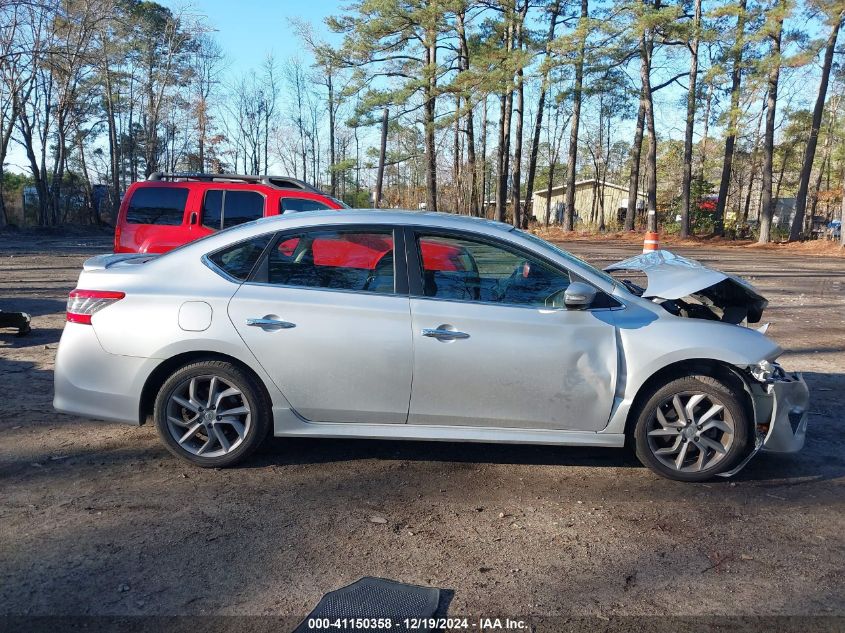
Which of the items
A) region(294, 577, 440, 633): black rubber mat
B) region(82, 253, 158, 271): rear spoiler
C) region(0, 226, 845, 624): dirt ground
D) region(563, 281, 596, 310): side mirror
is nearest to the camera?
region(294, 577, 440, 633): black rubber mat

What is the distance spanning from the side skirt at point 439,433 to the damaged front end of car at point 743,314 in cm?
87

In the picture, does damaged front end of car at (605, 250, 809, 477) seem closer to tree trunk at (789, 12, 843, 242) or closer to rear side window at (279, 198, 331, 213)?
rear side window at (279, 198, 331, 213)

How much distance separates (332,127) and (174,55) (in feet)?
47.5

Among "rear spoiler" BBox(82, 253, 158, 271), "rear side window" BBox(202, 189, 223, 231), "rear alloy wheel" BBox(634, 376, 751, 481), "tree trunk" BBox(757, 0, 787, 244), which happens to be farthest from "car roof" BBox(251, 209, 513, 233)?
"tree trunk" BBox(757, 0, 787, 244)

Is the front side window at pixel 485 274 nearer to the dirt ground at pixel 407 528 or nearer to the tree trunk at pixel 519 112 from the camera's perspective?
the dirt ground at pixel 407 528

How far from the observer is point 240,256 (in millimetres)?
4148

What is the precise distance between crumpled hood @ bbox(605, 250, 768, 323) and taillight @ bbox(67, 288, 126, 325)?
11.3ft

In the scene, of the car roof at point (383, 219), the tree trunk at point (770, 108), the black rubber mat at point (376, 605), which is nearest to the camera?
the black rubber mat at point (376, 605)

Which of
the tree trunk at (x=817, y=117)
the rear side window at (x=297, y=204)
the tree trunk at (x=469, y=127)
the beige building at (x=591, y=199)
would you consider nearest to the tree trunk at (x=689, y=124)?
the tree trunk at (x=817, y=117)

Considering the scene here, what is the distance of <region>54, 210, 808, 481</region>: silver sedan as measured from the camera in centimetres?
387

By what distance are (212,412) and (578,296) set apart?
2351 millimetres

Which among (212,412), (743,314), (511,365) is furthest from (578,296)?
(212,412)

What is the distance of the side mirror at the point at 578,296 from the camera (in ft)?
12.5

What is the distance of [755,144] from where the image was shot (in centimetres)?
4194
